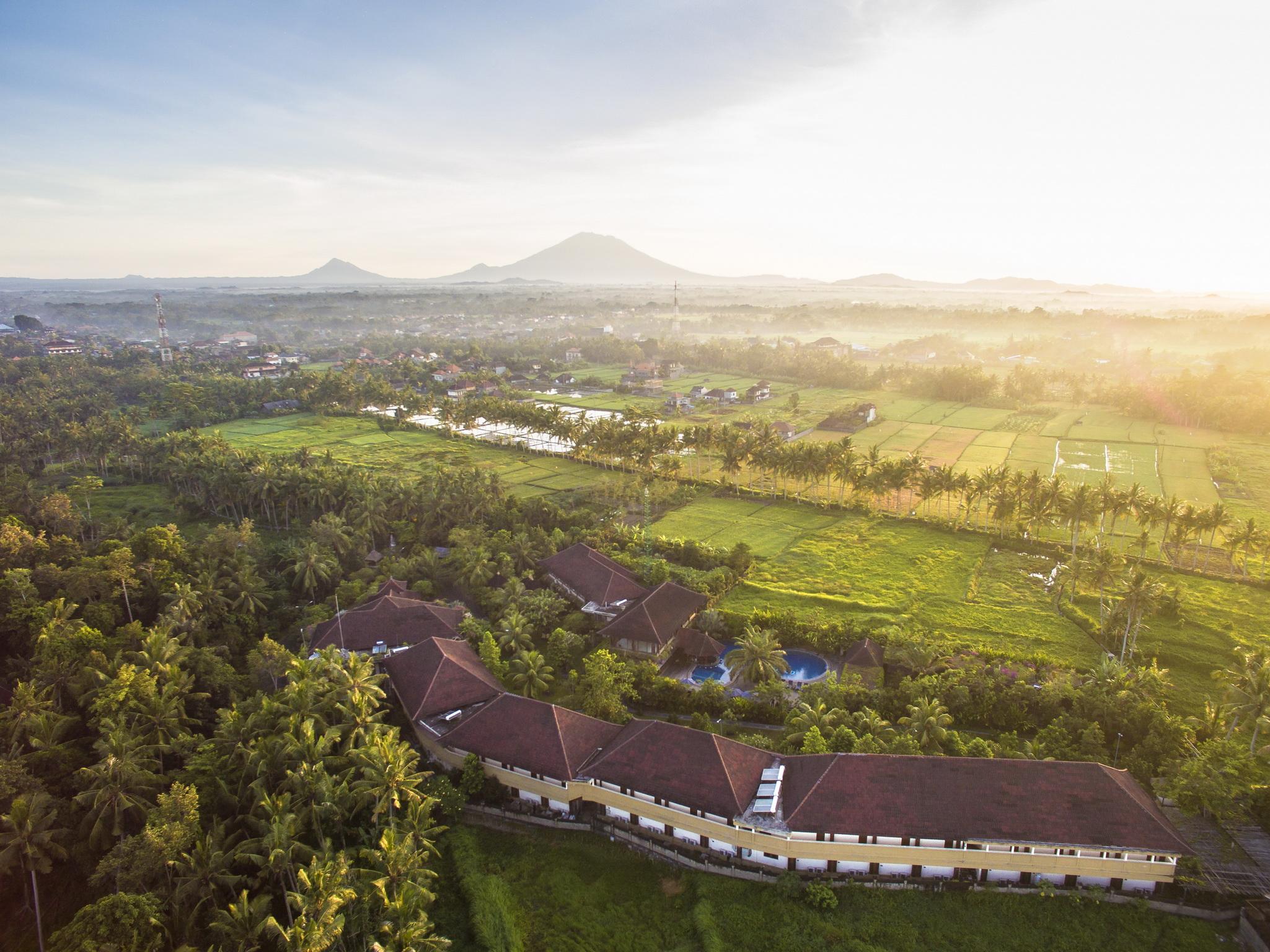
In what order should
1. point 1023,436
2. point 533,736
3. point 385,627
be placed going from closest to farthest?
point 533,736 → point 385,627 → point 1023,436

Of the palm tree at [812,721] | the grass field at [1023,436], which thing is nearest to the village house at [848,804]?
the palm tree at [812,721]

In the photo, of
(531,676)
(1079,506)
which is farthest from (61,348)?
(1079,506)

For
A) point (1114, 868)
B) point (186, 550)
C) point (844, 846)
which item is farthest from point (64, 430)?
point (1114, 868)

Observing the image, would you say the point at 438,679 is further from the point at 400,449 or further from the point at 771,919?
the point at 400,449

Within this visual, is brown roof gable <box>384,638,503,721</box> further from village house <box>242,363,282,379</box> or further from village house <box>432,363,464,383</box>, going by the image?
village house <box>242,363,282,379</box>

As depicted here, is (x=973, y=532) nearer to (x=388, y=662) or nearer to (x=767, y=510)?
(x=767, y=510)

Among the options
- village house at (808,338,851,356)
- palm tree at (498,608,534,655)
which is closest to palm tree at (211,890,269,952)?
palm tree at (498,608,534,655)

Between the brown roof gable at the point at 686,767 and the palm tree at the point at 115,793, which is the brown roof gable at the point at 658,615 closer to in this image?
the brown roof gable at the point at 686,767
